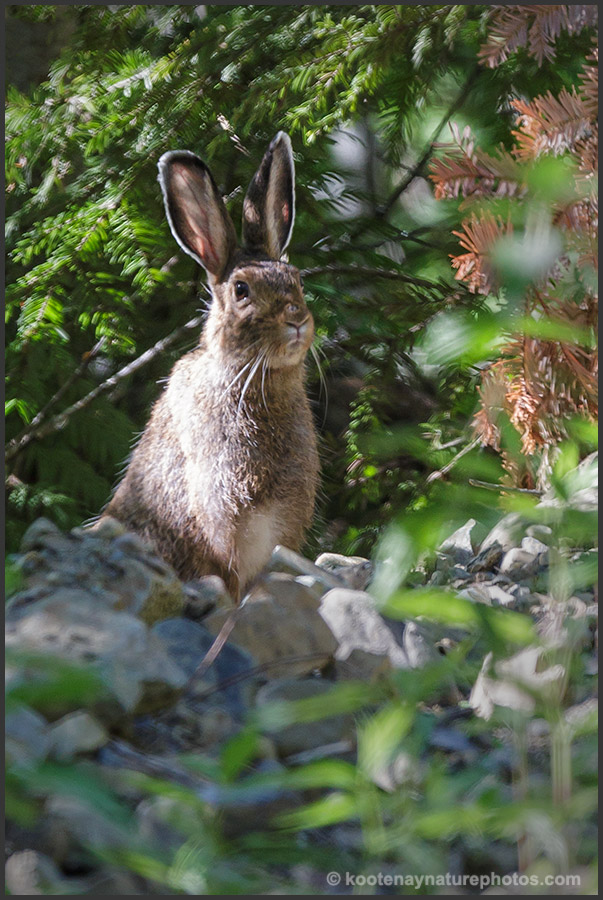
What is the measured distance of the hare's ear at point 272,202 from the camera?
89.4 inches

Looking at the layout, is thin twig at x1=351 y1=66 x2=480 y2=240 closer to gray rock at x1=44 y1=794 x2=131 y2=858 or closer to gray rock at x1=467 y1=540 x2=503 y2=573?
gray rock at x1=467 y1=540 x2=503 y2=573

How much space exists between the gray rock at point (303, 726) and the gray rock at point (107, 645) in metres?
0.12

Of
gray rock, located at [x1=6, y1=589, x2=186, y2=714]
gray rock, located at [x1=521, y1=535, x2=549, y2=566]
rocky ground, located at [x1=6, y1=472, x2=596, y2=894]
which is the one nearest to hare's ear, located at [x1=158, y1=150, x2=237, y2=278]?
rocky ground, located at [x1=6, y1=472, x2=596, y2=894]

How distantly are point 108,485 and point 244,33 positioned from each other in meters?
1.33

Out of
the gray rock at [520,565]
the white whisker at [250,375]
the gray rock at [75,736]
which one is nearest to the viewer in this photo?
the gray rock at [75,736]

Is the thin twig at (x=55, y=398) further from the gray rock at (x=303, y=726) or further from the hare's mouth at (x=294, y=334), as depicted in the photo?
the gray rock at (x=303, y=726)

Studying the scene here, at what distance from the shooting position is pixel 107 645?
120 cm

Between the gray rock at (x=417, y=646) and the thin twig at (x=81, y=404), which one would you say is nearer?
the gray rock at (x=417, y=646)

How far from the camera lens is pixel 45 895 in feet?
2.94

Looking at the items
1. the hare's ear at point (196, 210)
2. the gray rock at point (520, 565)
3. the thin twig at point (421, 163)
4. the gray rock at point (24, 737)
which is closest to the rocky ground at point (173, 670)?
the gray rock at point (24, 737)

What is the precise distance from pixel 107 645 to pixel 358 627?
42cm

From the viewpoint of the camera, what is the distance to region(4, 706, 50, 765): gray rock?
39.3 inches

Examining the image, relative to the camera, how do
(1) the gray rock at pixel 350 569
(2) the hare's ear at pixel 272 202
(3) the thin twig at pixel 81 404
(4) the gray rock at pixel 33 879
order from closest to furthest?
1. (4) the gray rock at pixel 33 879
2. (1) the gray rock at pixel 350 569
3. (2) the hare's ear at pixel 272 202
4. (3) the thin twig at pixel 81 404

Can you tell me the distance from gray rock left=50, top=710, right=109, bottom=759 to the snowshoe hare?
1.12 metres
